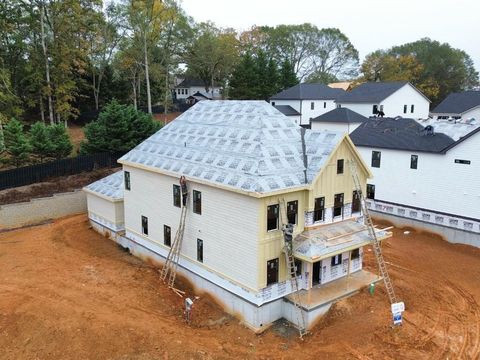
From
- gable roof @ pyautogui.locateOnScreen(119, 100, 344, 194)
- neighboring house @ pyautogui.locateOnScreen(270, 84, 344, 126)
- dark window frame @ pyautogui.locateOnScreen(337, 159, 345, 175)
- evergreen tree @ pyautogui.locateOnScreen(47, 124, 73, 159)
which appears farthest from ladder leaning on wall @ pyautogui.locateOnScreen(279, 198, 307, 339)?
neighboring house @ pyautogui.locateOnScreen(270, 84, 344, 126)

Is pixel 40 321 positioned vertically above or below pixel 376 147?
below

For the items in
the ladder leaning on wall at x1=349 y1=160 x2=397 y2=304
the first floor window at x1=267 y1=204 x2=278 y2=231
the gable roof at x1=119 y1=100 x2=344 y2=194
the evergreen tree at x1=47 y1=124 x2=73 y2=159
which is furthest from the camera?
the evergreen tree at x1=47 y1=124 x2=73 y2=159

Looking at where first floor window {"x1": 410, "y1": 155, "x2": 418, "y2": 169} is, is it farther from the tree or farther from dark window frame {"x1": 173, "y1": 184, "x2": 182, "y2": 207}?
the tree

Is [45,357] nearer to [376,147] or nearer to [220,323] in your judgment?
[220,323]

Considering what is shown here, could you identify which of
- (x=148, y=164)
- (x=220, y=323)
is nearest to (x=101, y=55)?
(x=148, y=164)

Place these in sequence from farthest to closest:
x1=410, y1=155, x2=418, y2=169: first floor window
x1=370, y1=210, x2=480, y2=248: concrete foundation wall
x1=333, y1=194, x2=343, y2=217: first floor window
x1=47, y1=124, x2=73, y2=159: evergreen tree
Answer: x1=47, y1=124, x2=73, y2=159: evergreen tree
x1=410, y1=155, x2=418, y2=169: first floor window
x1=370, y1=210, x2=480, y2=248: concrete foundation wall
x1=333, y1=194, x2=343, y2=217: first floor window

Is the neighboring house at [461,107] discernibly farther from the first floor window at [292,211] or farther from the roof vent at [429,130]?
the first floor window at [292,211]

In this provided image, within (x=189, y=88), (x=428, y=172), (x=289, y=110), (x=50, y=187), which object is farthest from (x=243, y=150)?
(x=189, y=88)
